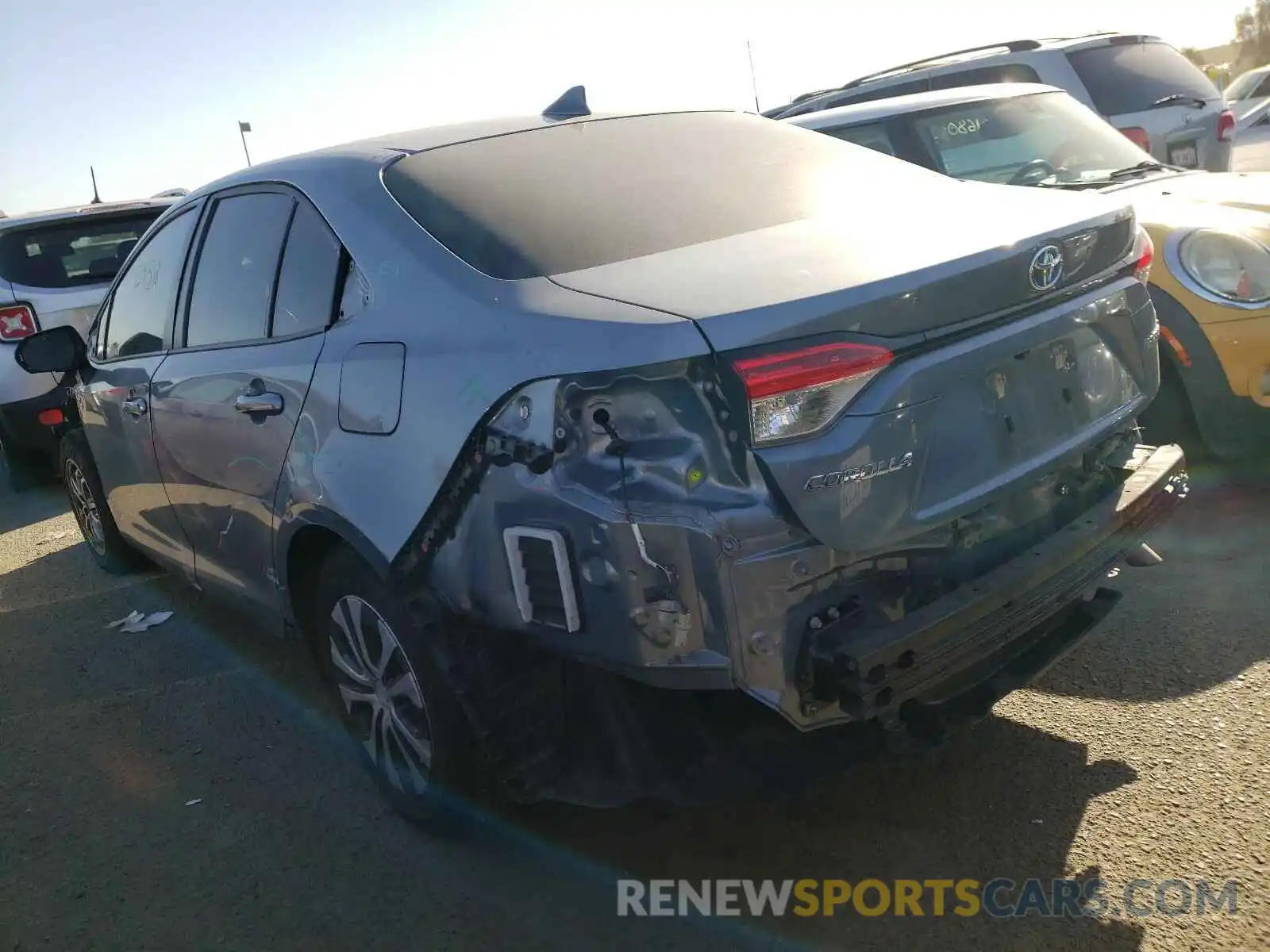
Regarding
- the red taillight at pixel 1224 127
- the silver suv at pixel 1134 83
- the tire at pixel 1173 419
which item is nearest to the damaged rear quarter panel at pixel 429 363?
the tire at pixel 1173 419

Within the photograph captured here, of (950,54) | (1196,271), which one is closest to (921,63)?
(950,54)

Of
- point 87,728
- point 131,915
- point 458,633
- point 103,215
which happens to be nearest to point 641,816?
point 458,633

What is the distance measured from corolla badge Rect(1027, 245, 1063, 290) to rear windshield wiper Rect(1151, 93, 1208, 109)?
5624mm

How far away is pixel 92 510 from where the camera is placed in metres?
5.82

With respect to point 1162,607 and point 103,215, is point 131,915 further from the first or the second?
point 103,215

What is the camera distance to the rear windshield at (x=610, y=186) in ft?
9.04

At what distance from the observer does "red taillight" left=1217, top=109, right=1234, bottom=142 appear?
754 centimetres

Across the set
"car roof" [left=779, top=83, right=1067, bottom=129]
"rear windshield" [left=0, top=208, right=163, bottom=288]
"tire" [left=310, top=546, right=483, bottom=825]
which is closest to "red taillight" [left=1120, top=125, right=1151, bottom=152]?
"car roof" [left=779, top=83, right=1067, bottom=129]

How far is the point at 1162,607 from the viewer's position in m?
3.89

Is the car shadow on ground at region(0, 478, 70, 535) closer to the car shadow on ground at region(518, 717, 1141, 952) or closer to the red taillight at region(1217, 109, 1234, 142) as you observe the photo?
the car shadow on ground at region(518, 717, 1141, 952)

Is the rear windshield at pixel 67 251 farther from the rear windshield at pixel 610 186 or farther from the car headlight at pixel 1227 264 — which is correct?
the car headlight at pixel 1227 264

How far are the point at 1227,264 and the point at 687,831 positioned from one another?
3.09 metres

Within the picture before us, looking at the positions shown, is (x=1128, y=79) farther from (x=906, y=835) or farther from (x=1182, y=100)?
(x=906, y=835)

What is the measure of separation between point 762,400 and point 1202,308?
2923mm
